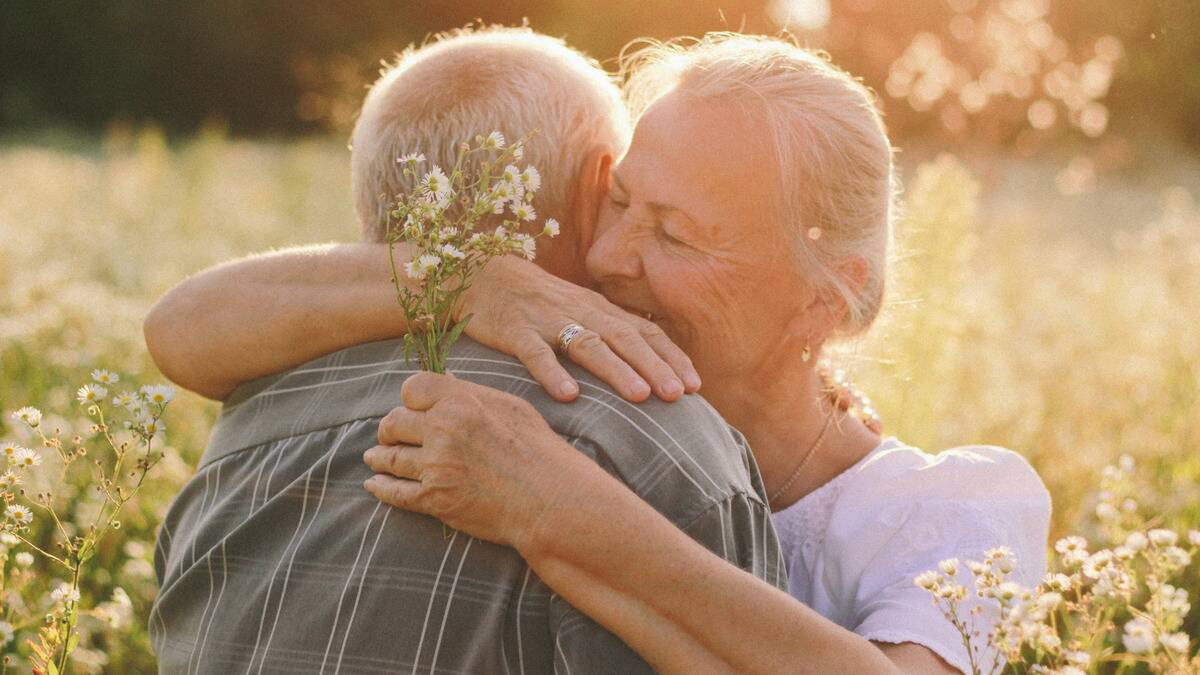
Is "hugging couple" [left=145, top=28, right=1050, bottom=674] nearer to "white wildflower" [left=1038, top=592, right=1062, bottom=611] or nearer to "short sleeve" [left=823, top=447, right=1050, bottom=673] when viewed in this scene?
"short sleeve" [left=823, top=447, right=1050, bottom=673]

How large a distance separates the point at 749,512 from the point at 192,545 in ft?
3.86

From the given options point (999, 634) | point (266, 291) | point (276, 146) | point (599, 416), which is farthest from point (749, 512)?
point (276, 146)

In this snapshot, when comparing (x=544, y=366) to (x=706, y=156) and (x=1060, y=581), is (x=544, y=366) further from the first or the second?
(x=1060, y=581)

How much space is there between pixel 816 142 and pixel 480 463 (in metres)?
1.27

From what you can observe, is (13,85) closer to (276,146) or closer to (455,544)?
(276,146)

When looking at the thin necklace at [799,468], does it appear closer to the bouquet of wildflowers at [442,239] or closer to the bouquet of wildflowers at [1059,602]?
the bouquet of wildflowers at [1059,602]

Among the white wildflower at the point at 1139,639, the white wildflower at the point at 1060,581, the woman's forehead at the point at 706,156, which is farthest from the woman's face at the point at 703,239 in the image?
the white wildflower at the point at 1139,639

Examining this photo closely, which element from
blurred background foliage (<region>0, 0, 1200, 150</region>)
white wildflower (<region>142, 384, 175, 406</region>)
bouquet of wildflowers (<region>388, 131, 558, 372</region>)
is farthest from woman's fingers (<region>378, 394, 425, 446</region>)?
blurred background foliage (<region>0, 0, 1200, 150</region>)

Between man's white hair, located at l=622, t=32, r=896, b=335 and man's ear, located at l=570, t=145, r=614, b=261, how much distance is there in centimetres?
20

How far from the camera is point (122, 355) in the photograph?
5328 mm

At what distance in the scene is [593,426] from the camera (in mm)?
2154

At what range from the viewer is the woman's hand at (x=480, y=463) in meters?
2.01

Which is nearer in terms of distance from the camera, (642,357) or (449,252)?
(449,252)

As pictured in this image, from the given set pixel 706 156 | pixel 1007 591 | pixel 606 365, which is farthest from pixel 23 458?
pixel 1007 591
